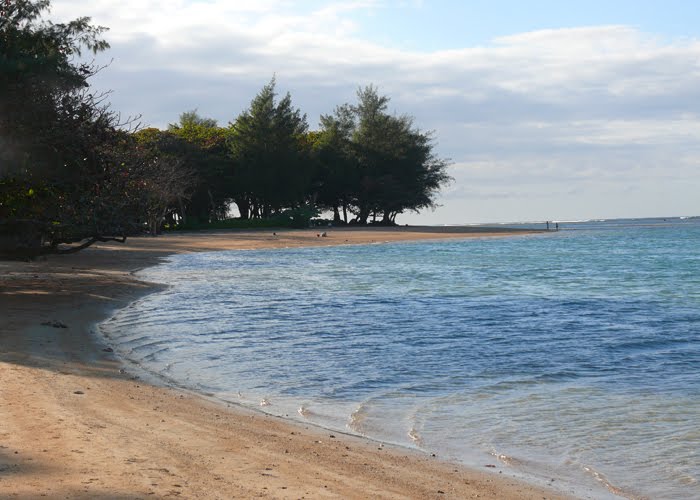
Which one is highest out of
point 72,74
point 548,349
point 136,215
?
point 72,74

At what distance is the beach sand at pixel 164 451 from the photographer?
239 inches

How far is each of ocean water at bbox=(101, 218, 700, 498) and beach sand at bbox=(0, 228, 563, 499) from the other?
721 millimetres

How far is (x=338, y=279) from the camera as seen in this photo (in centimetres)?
3259

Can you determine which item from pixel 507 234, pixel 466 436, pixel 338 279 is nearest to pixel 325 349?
pixel 466 436

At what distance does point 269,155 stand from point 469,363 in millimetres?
66070

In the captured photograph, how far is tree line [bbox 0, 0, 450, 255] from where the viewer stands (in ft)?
64.2

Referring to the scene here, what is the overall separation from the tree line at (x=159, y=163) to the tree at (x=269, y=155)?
115mm

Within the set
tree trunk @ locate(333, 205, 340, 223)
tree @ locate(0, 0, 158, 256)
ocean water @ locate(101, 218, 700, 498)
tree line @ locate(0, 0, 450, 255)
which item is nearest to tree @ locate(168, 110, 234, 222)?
tree line @ locate(0, 0, 450, 255)

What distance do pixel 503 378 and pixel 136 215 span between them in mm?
13901

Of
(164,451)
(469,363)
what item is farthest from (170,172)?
(164,451)

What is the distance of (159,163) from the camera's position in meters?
44.8

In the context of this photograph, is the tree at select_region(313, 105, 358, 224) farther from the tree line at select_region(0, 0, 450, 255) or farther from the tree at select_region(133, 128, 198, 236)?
the tree at select_region(133, 128, 198, 236)

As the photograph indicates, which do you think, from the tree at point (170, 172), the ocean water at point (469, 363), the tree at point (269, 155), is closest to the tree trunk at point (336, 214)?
the tree at point (269, 155)

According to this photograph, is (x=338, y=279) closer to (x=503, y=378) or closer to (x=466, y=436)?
(x=503, y=378)
